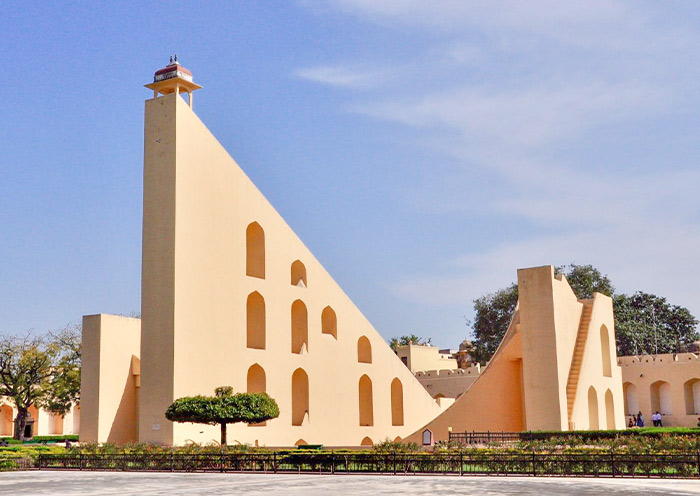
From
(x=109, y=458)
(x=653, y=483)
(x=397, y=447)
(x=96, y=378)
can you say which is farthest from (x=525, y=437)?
(x=96, y=378)

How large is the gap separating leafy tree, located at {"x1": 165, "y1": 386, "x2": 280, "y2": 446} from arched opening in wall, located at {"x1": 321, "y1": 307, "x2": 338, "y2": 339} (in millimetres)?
8381

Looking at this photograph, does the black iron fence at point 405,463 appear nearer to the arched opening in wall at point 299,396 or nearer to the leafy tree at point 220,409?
the leafy tree at point 220,409

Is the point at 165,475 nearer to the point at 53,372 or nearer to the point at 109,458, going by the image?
the point at 109,458

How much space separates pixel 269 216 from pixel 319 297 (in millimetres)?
3693

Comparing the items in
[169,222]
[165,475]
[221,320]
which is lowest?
[165,475]

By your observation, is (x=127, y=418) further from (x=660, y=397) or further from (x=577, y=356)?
(x=660, y=397)

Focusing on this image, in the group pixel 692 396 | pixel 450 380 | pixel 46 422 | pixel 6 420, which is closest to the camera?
pixel 692 396

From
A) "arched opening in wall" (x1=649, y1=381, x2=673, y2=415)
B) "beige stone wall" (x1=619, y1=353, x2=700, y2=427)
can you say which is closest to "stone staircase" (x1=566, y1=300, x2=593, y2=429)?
"beige stone wall" (x1=619, y1=353, x2=700, y2=427)

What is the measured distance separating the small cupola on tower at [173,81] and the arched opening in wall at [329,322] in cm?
907

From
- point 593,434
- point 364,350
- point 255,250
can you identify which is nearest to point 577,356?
point 593,434

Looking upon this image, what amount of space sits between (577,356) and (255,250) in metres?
10.5

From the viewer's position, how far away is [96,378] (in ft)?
82.9

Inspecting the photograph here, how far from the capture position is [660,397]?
40.5 m

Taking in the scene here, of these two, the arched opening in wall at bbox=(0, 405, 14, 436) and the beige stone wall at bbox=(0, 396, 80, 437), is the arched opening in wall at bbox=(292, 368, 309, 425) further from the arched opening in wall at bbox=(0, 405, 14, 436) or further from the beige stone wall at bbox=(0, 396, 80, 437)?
the arched opening in wall at bbox=(0, 405, 14, 436)
